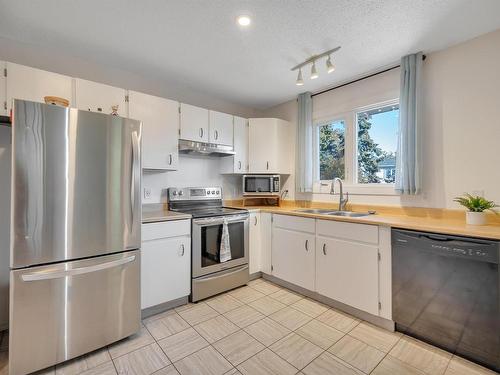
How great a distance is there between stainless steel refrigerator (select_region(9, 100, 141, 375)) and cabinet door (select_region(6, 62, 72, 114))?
58 cm

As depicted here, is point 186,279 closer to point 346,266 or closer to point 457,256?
point 346,266

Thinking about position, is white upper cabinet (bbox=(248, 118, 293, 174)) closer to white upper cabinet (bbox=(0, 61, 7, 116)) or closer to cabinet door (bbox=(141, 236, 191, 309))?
cabinet door (bbox=(141, 236, 191, 309))

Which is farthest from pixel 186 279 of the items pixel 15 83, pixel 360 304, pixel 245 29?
pixel 245 29

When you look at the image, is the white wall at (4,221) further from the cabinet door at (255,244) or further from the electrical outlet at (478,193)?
the electrical outlet at (478,193)

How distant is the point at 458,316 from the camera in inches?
65.1

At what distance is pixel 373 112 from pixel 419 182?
40.1 inches

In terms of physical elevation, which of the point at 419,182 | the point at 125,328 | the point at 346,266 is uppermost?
the point at 419,182

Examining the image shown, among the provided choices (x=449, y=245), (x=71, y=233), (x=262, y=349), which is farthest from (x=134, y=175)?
(x=449, y=245)

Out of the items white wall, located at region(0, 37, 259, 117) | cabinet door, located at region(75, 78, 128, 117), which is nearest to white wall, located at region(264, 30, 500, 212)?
white wall, located at region(0, 37, 259, 117)

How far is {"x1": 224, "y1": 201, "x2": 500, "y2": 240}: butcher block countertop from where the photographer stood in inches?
64.1

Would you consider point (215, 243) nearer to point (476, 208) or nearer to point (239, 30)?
point (239, 30)

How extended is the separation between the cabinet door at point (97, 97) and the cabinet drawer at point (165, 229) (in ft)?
3.70

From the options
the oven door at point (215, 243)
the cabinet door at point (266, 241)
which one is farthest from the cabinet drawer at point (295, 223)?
the oven door at point (215, 243)

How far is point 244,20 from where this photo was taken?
1.82 meters
